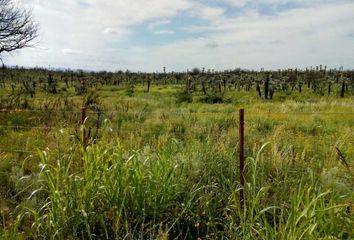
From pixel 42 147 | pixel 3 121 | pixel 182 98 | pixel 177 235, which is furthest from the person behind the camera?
pixel 182 98

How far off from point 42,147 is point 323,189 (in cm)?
578

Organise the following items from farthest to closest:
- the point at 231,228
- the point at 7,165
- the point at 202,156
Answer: the point at 7,165, the point at 202,156, the point at 231,228

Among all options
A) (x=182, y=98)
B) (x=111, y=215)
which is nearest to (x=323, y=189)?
(x=111, y=215)

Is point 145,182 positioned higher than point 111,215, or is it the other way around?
point 145,182

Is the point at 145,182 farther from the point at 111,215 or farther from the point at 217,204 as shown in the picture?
the point at 217,204

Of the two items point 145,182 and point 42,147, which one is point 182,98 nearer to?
point 42,147

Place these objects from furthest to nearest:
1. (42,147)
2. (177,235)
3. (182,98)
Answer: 1. (182,98)
2. (42,147)
3. (177,235)

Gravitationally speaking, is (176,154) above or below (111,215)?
above

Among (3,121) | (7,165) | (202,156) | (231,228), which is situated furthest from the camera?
(3,121)

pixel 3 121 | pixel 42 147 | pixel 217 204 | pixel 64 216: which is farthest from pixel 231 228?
pixel 3 121

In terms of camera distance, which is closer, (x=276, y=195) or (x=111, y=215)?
(x=111, y=215)

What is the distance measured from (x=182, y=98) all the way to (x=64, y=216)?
24609 mm

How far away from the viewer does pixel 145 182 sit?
409cm

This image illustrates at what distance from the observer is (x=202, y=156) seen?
4.84 m
